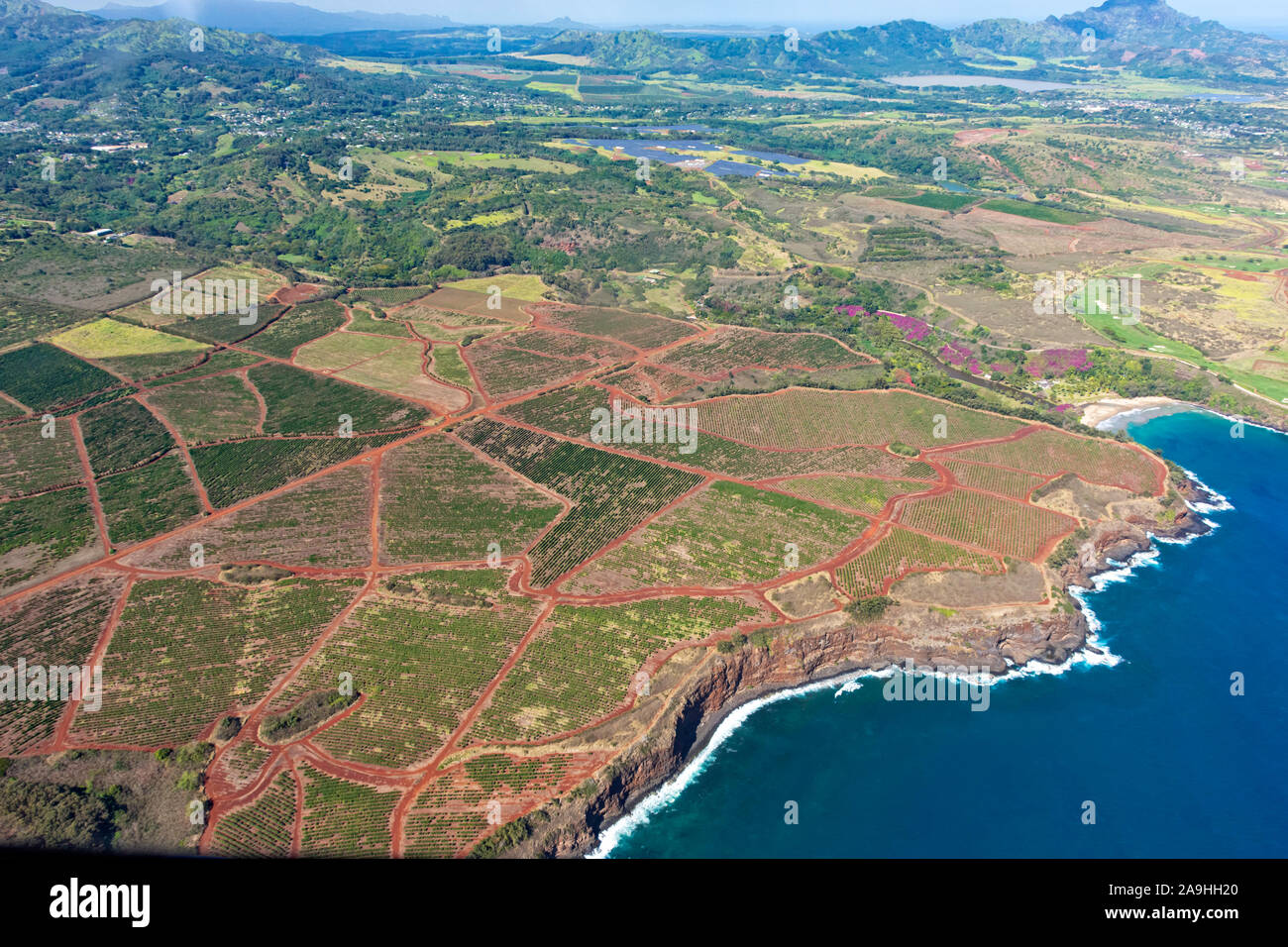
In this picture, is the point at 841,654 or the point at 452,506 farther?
the point at 452,506

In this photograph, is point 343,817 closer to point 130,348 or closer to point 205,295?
point 130,348

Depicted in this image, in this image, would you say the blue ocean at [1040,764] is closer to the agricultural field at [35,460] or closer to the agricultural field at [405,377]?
the agricultural field at [405,377]

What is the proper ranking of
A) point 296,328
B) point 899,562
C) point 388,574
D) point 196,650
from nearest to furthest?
point 196,650 < point 388,574 < point 899,562 < point 296,328

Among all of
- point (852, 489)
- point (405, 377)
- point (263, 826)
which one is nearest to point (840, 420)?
point (852, 489)

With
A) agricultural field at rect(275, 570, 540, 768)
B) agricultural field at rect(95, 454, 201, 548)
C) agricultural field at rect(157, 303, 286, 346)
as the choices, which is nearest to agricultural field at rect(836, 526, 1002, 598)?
agricultural field at rect(275, 570, 540, 768)

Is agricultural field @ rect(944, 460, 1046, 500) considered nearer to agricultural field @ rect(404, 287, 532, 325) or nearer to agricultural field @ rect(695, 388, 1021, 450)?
agricultural field @ rect(695, 388, 1021, 450)

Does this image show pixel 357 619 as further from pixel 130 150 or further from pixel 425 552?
pixel 130 150
